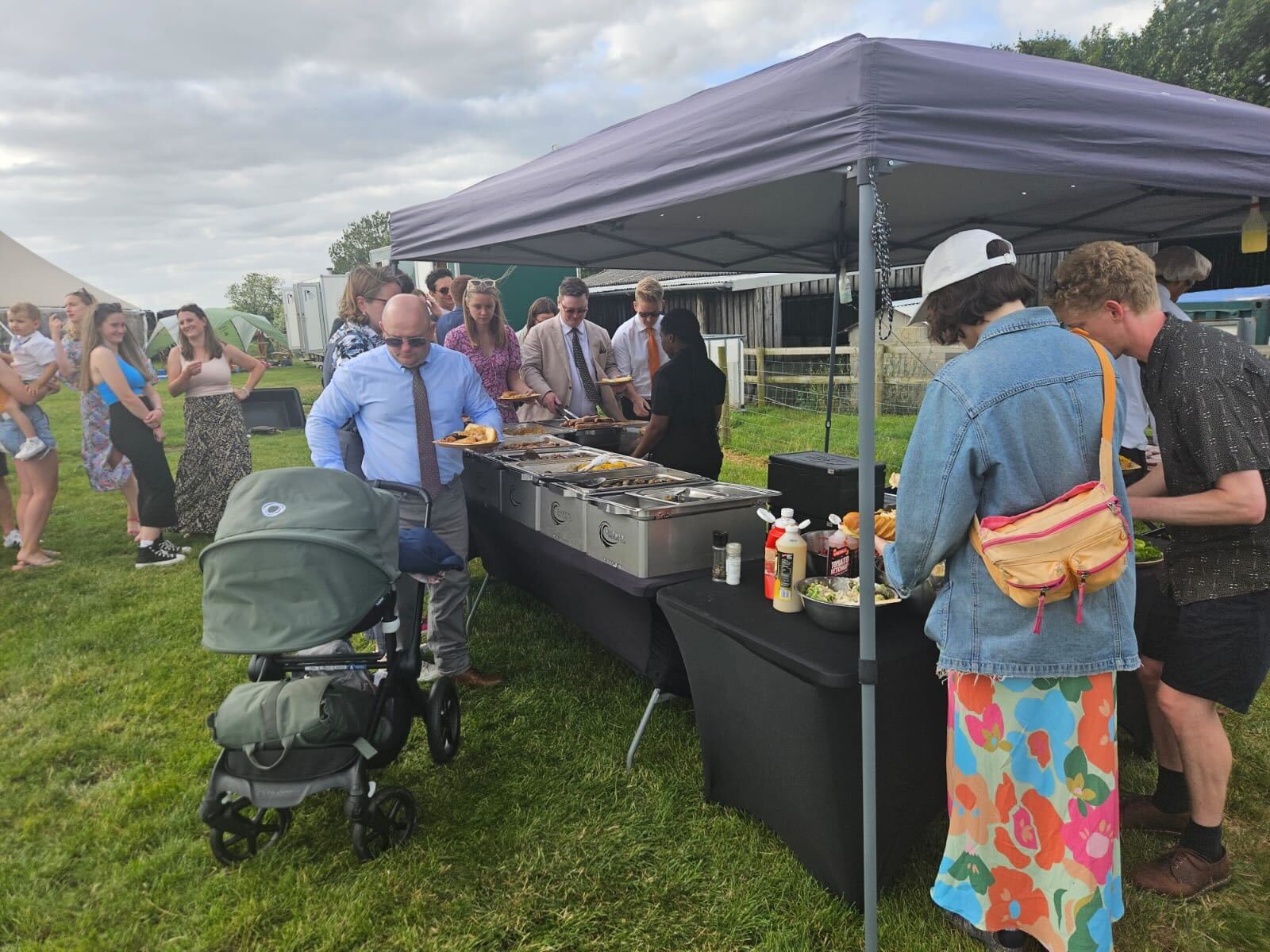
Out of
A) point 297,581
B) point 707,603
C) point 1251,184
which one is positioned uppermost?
point 1251,184

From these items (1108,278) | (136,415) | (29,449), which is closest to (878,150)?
(1108,278)

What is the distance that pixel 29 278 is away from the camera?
29094mm

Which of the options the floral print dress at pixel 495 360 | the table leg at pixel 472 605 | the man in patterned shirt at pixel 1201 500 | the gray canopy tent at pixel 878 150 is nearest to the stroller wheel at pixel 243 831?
the table leg at pixel 472 605

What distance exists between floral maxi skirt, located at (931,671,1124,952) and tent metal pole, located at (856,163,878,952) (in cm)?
19

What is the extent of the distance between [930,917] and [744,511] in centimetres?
132

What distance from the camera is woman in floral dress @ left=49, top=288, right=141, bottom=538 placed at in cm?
551

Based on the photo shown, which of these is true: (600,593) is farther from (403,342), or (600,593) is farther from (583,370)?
(583,370)

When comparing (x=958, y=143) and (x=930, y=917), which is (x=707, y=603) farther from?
(x=958, y=143)

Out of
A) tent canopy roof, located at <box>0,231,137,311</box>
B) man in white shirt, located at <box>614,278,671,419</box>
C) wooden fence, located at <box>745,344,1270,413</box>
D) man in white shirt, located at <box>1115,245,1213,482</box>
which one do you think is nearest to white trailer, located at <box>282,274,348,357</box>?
tent canopy roof, located at <box>0,231,137,311</box>

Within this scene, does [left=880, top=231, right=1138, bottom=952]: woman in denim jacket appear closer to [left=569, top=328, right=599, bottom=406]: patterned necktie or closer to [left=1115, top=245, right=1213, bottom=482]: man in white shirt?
[left=1115, top=245, right=1213, bottom=482]: man in white shirt

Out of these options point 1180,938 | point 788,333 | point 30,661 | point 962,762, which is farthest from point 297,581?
point 788,333

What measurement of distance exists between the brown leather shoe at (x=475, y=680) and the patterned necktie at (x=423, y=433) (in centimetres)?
96

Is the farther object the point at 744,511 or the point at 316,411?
the point at 316,411

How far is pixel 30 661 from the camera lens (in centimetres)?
396
